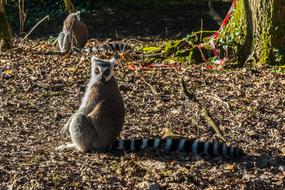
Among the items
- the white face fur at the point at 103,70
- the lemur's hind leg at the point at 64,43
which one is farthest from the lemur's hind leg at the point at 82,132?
the lemur's hind leg at the point at 64,43

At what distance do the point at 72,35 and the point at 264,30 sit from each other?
424cm

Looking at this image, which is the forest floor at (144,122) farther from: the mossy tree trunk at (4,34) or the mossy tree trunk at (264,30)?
the mossy tree trunk at (4,34)

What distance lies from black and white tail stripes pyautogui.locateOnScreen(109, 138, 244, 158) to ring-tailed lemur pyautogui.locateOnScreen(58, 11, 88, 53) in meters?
6.48

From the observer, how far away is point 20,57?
12.6 metres

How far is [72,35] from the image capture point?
13414 mm

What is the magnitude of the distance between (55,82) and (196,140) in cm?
379

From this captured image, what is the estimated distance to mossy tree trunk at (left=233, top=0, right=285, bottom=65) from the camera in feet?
34.7

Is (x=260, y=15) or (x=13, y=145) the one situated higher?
(x=260, y=15)

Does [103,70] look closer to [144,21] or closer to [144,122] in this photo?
[144,122]

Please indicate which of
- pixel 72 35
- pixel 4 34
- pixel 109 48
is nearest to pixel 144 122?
pixel 109 48

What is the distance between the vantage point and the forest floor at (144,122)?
244 inches

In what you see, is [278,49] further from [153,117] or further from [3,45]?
[3,45]

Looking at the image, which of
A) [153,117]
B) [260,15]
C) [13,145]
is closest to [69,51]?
[260,15]

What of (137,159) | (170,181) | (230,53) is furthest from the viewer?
(230,53)
